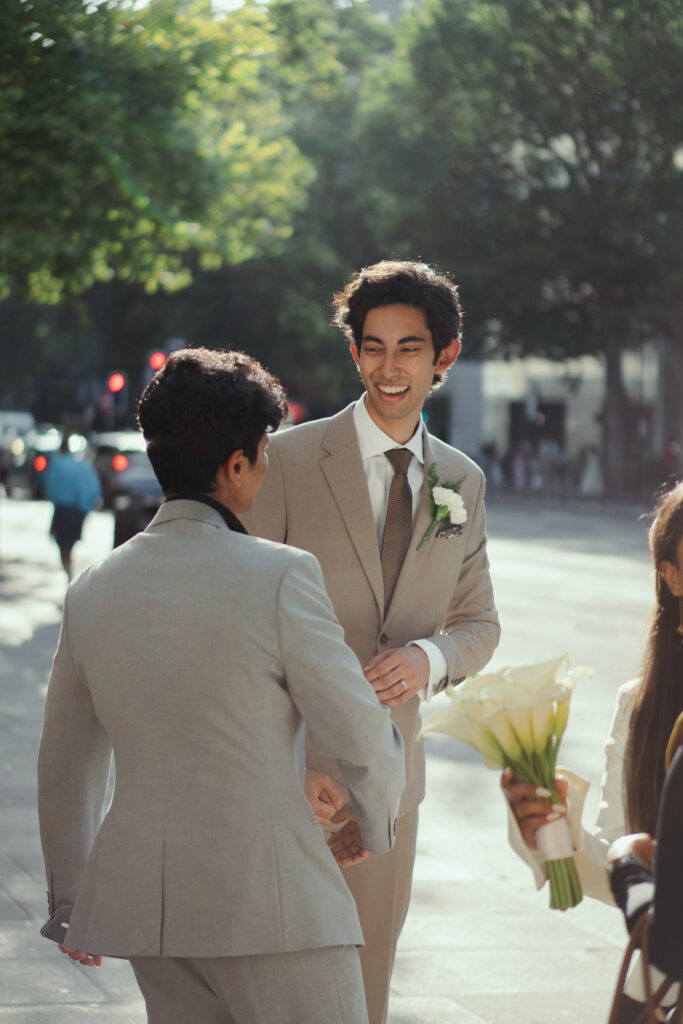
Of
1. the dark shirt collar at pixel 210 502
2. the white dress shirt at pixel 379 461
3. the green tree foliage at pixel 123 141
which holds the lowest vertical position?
the white dress shirt at pixel 379 461

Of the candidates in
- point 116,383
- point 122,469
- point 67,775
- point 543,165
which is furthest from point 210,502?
point 543,165

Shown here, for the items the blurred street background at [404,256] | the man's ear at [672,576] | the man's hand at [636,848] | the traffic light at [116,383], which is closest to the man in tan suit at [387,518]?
the man's ear at [672,576]

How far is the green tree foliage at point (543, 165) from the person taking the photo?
109 ft

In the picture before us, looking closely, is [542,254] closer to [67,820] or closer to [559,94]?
[559,94]

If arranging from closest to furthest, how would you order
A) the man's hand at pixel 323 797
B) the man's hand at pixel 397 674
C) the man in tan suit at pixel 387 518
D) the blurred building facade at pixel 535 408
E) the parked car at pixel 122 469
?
the man's hand at pixel 323 797 < the man's hand at pixel 397 674 < the man in tan suit at pixel 387 518 < the parked car at pixel 122 469 < the blurred building facade at pixel 535 408

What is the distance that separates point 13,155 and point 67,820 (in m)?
15.5

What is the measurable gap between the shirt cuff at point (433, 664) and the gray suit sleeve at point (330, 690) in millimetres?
806

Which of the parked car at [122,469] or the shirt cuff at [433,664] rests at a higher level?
the shirt cuff at [433,664]

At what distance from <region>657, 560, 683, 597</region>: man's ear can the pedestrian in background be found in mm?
13234

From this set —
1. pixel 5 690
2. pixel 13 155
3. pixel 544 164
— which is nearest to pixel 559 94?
pixel 544 164

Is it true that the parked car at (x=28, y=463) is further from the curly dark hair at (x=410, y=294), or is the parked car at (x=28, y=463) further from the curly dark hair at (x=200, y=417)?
the curly dark hair at (x=200, y=417)

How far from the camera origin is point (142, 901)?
2.47m

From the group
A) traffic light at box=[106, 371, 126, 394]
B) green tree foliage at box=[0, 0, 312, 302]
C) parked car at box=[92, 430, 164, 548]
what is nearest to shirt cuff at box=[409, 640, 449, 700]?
green tree foliage at box=[0, 0, 312, 302]

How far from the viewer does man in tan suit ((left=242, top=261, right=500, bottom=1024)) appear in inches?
138
